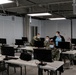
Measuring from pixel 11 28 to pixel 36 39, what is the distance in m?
3.07

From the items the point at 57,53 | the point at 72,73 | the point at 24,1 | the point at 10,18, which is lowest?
the point at 72,73

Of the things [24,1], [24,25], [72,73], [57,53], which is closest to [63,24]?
[24,25]

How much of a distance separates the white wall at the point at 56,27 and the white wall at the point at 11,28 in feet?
13.1

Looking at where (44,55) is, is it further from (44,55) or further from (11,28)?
(11,28)

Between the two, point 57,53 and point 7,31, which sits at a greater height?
point 7,31

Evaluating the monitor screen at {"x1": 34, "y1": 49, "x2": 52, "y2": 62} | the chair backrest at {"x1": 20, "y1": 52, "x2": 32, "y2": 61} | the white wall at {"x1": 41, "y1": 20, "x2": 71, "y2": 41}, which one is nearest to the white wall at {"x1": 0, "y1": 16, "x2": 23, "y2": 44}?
the white wall at {"x1": 41, "y1": 20, "x2": 71, "y2": 41}

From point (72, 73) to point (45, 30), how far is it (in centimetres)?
1002

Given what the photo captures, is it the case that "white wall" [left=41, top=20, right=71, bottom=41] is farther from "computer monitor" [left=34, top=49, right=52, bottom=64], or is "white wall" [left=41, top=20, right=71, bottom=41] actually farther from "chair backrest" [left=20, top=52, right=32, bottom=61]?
"computer monitor" [left=34, top=49, right=52, bottom=64]

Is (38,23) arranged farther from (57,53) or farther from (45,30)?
(57,53)

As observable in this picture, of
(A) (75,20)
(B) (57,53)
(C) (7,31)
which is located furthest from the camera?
(A) (75,20)

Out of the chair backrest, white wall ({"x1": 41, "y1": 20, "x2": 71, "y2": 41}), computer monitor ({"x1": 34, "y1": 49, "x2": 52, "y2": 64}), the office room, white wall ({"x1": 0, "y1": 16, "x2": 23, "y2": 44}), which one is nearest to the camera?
computer monitor ({"x1": 34, "y1": 49, "x2": 52, "y2": 64})

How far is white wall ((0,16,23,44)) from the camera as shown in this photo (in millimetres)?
10379

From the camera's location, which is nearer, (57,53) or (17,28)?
(57,53)

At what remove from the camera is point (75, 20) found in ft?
47.7
